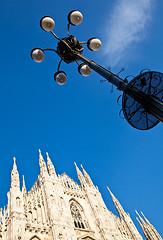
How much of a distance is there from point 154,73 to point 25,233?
15.8 m

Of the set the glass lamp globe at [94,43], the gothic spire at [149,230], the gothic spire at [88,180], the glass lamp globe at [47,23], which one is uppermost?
the gothic spire at [88,180]

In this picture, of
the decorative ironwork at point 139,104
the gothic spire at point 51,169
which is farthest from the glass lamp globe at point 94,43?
the gothic spire at point 51,169

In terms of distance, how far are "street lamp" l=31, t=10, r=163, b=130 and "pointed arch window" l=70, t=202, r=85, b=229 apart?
61.0ft

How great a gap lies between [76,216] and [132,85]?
66.6 feet

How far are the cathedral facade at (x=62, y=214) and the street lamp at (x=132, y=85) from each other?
13.4m

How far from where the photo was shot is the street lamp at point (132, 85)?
4.49 metres

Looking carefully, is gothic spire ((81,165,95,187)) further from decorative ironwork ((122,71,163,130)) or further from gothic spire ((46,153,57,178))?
decorative ironwork ((122,71,163,130))

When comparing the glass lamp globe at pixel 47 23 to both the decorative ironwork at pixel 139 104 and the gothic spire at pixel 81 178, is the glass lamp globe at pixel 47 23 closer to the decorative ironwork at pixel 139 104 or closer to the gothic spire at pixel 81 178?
the decorative ironwork at pixel 139 104

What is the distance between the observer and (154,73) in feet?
16.3

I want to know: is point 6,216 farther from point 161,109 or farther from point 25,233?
point 161,109

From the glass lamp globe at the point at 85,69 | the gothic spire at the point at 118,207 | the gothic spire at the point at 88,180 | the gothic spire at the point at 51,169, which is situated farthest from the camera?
the gothic spire at the point at 88,180

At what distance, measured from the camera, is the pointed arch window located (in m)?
20.4

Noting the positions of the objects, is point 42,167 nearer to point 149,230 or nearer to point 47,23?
point 149,230

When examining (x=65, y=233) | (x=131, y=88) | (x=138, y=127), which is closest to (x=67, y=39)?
(x=131, y=88)
